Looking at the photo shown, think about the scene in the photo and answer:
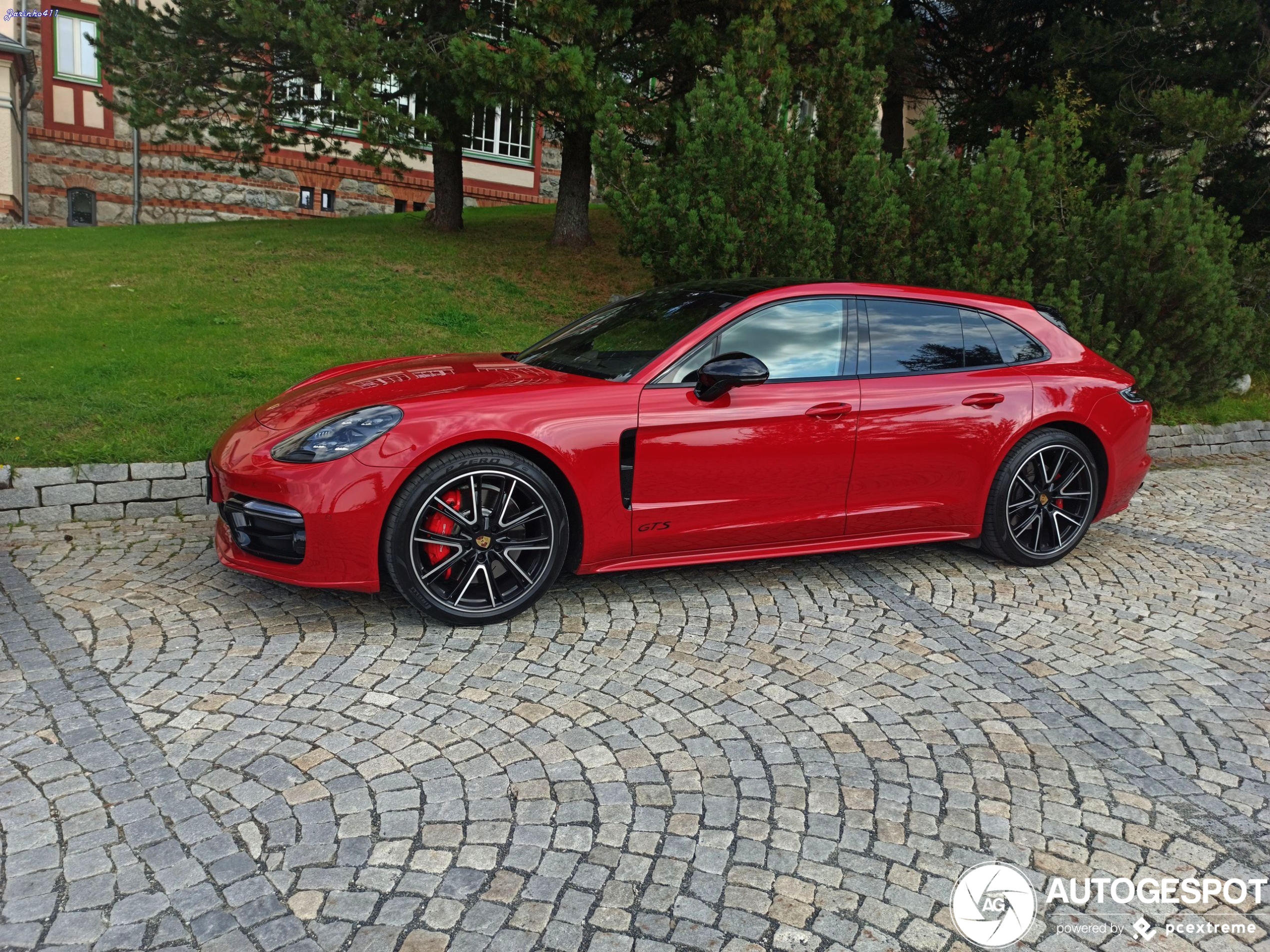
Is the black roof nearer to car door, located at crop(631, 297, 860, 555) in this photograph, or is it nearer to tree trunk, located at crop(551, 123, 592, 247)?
car door, located at crop(631, 297, 860, 555)

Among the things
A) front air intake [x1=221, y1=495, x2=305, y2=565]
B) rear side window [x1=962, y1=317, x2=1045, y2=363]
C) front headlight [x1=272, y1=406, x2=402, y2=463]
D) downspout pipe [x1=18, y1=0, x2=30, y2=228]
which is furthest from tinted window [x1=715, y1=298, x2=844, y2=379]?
downspout pipe [x1=18, y1=0, x2=30, y2=228]

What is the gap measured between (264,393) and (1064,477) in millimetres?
5826

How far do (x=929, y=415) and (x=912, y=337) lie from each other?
1.57 ft

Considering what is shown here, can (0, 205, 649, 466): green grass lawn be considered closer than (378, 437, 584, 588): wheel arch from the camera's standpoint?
No

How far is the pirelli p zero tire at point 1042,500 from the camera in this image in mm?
5535

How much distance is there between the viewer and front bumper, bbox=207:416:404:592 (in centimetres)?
419

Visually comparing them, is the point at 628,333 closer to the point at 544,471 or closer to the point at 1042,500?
the point at 544,471

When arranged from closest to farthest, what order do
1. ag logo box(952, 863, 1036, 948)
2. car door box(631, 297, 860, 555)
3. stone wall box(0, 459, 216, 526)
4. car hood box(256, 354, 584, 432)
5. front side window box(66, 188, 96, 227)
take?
ag logo box(952, 863, 1036, 948) < car hood box(256, 354, 584, 432) < car door box(631, 297, 860, 555) < stone wall box(0, 459, 216, 526) < front side window box(66, 188, 96, 227)

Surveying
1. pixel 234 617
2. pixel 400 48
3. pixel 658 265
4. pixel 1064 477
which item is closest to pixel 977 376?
pixel 1064 477

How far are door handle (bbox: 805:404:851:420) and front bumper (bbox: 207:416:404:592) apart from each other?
2017 mm

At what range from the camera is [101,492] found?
601 cm

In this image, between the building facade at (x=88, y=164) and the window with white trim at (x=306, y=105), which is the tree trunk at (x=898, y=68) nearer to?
the window with white trim at (x=306, y=105)

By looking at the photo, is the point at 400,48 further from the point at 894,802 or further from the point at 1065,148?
the point at 894,802

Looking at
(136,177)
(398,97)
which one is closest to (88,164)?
(136,177)
